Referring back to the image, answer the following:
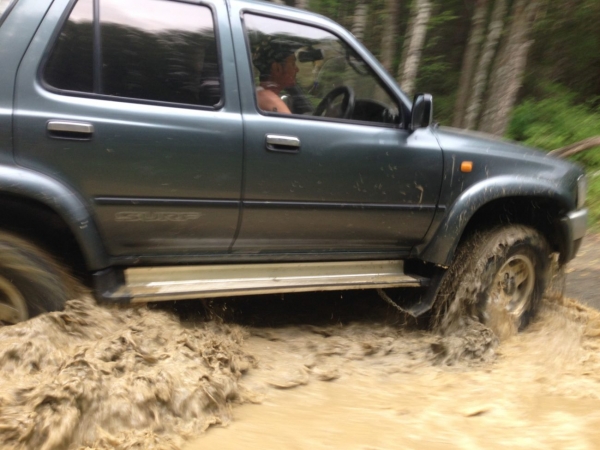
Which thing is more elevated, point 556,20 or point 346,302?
point 556,20

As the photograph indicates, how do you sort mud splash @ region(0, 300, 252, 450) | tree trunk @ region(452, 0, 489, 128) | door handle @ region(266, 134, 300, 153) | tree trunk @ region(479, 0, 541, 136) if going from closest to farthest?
mud splash @ region(0, 300, 252, 450) → door handle @ region(266, 134, 300, 153) → tree trunk @ region(479, 0, 541, 136) → tree trunk @ region(452, 0, 489, 128)

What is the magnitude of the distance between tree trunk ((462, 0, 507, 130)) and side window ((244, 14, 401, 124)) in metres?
5.71

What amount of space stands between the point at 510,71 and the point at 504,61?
0.24 meters

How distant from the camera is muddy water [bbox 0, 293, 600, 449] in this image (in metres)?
2.08

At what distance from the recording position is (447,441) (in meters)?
2.34

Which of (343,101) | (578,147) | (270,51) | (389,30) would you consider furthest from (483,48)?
(270,51)

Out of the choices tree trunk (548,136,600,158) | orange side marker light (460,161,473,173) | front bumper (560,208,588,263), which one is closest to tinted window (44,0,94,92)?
orange side marker light (460,161,473,173)

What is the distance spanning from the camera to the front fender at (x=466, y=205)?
333cm

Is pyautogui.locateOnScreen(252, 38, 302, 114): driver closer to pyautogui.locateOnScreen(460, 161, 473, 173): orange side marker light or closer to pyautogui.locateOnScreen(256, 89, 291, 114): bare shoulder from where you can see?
pyautogui.locateOnScreen(256, 89, 291, 114): bare shoulder

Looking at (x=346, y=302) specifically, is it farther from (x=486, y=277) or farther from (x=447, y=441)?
(x=447, y=441)

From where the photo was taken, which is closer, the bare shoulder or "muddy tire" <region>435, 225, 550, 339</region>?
the bare shoulder

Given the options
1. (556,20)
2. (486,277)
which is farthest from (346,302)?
(556,20)

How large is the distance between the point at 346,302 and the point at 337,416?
4.58 feet

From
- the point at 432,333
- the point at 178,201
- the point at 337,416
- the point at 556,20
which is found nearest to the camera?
the point at 337,416
